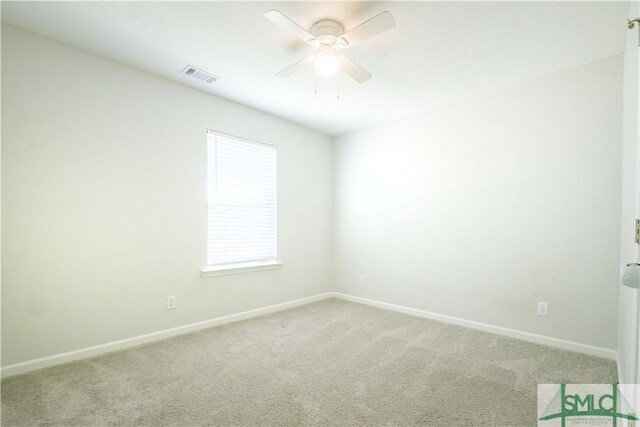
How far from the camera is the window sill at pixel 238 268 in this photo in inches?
131

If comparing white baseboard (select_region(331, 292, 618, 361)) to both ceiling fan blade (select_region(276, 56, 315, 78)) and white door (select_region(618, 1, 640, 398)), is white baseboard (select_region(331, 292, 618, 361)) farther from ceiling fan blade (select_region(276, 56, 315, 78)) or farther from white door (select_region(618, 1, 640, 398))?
ceiling fan blade (select_region(276, 56, 315, 78))

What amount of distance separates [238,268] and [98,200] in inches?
60.0


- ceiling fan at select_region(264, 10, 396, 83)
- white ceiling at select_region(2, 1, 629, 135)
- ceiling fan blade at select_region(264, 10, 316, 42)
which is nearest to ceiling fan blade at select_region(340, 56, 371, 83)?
ceiling fan at select_region(264, 10, 396, 83)

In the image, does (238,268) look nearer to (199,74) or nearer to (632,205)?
(199,74)

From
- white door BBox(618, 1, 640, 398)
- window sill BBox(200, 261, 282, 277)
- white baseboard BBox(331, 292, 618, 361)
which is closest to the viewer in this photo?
white door BBox(618, 1, 640, 398)

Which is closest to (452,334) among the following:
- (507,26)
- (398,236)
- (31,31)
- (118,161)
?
(398,236)

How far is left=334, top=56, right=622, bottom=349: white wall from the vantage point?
8.72 ft

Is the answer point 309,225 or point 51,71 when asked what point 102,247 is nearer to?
point 51,71

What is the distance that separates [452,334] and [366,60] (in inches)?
109

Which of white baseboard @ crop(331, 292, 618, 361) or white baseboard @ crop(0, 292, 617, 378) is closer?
white baseboard @ crop(0, 292, 617, 378)

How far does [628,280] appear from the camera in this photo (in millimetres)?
1246

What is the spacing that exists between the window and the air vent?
56 cm

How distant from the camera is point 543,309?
292cm

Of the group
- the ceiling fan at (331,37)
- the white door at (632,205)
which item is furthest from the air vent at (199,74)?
the white door at (632,205)
